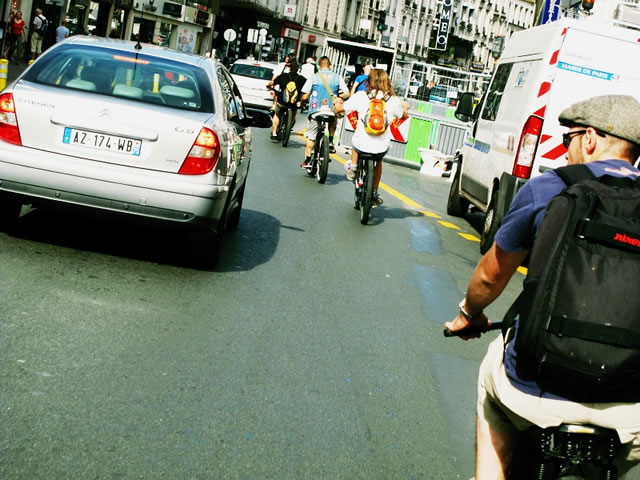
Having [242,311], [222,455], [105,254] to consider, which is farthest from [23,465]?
[105,254]

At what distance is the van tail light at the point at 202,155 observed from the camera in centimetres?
738

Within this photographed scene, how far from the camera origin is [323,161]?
15516 mm

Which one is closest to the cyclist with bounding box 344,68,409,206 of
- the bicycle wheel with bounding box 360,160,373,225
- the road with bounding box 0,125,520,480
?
the bicycle wheel with bounding box 360,160,373,225

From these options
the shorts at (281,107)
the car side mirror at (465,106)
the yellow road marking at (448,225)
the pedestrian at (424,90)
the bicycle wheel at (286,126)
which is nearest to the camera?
the car side mirror at (465,106)

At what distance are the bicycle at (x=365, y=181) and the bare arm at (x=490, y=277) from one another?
8.66 m

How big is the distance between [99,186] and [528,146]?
4712mm

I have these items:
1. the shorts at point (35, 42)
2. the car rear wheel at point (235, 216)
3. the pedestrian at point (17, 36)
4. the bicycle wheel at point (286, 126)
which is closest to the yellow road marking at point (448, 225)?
the car rear wheel at point (235, 216)

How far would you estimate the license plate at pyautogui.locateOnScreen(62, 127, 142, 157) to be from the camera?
7.30m

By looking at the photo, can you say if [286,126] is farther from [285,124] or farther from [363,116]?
[363,116]

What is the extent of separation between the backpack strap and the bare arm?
27 centimetres

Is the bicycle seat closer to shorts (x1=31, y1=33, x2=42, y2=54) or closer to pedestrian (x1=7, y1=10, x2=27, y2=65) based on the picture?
pedestrian (x1=7, y1=10, x2=27, y2=65)

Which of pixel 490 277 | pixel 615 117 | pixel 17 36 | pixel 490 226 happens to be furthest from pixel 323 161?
pixel 17 36

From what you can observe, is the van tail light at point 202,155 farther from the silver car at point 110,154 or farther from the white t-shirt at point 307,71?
the white t-shirt at point 307,71

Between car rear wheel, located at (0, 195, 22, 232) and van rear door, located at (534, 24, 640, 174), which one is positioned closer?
car rear wheel, located at (0, 195, 22, 232)
